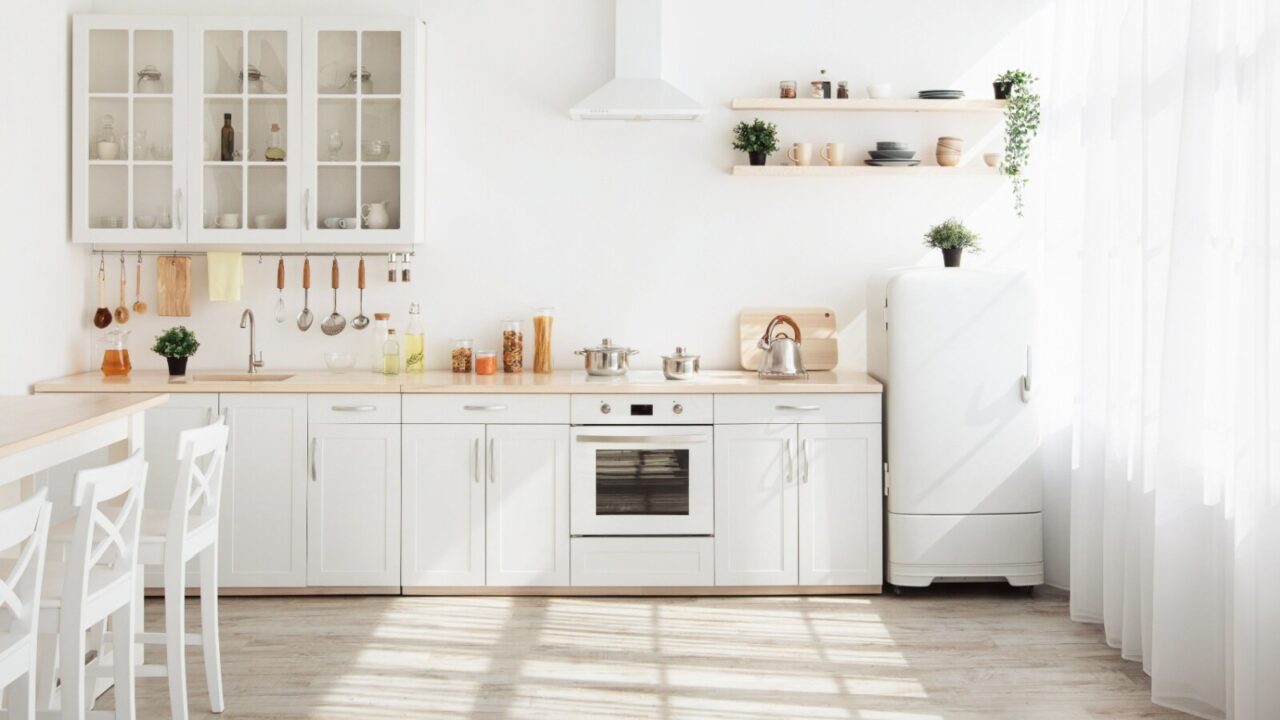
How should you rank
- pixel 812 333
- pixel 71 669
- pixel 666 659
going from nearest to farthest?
1. pixel 71 669
2. pixel 666 659
3. pixel 812 333

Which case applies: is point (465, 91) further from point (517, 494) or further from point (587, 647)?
point (587, 647)

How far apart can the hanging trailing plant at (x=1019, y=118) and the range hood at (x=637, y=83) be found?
4.60ft

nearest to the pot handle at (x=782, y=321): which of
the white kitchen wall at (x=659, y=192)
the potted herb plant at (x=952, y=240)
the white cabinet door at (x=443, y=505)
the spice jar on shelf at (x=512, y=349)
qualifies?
the white kitchen wall at (x=659, y=192)

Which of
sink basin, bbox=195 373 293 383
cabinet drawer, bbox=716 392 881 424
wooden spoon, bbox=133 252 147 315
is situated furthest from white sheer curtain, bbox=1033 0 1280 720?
wooden spoon, bbox=133 252 147 315

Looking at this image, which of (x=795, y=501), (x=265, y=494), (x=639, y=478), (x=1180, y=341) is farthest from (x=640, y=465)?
(x=1180, y=341)

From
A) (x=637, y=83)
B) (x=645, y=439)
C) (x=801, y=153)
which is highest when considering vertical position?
(x=637, y=83)

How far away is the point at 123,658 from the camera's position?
260 centimetres

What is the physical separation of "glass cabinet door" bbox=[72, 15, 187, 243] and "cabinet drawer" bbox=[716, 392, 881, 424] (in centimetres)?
244

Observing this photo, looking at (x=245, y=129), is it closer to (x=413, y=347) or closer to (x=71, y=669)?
(x=413, y=347)

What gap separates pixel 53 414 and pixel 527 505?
5.98 feet

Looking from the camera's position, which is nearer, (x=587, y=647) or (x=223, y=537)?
(x=587, y=647)

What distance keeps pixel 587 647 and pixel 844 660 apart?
900 mm

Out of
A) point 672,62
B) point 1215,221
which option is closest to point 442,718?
point 1215,221

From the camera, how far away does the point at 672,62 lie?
4.70m
